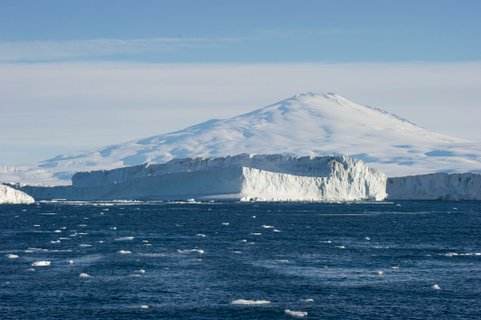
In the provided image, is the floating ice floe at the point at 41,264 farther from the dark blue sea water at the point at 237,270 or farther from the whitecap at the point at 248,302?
the whitecap at the point at 248,302

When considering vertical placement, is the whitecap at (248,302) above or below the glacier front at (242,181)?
below

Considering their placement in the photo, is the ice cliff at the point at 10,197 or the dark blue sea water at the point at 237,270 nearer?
the dark blue sea water at the point at 237,270

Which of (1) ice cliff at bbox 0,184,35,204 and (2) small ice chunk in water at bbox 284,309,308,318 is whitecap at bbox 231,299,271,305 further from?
(1) ice cliff at bbox 0,184,35,204

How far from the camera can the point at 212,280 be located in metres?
46.0

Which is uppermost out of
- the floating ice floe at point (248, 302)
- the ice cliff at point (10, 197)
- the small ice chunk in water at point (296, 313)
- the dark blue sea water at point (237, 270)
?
the ice cliff at point (10, 197)

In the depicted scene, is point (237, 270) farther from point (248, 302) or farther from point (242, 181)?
point (242, 181)

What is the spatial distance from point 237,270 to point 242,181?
77.4 metres

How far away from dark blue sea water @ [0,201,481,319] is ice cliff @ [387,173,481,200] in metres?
53.1

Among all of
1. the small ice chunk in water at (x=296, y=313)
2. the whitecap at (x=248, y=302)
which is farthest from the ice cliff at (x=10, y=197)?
the small ice chunk in water at (x=296, y=313)

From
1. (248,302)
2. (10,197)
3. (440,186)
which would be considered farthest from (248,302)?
(440,186)

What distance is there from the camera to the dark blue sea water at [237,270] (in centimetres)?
3894

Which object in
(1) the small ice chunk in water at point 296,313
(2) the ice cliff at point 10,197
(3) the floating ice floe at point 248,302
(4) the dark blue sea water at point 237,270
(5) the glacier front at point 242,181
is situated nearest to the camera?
(1) the small ice chunk in water at point 296,313

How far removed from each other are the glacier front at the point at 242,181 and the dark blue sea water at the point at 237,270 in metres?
43.8

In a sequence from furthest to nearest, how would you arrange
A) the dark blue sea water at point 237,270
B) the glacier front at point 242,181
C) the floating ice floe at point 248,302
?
1. the glacier front at point 242,181
2. the floating ice floe at point 248,302
3. the dark blue sea water at point 237,270
